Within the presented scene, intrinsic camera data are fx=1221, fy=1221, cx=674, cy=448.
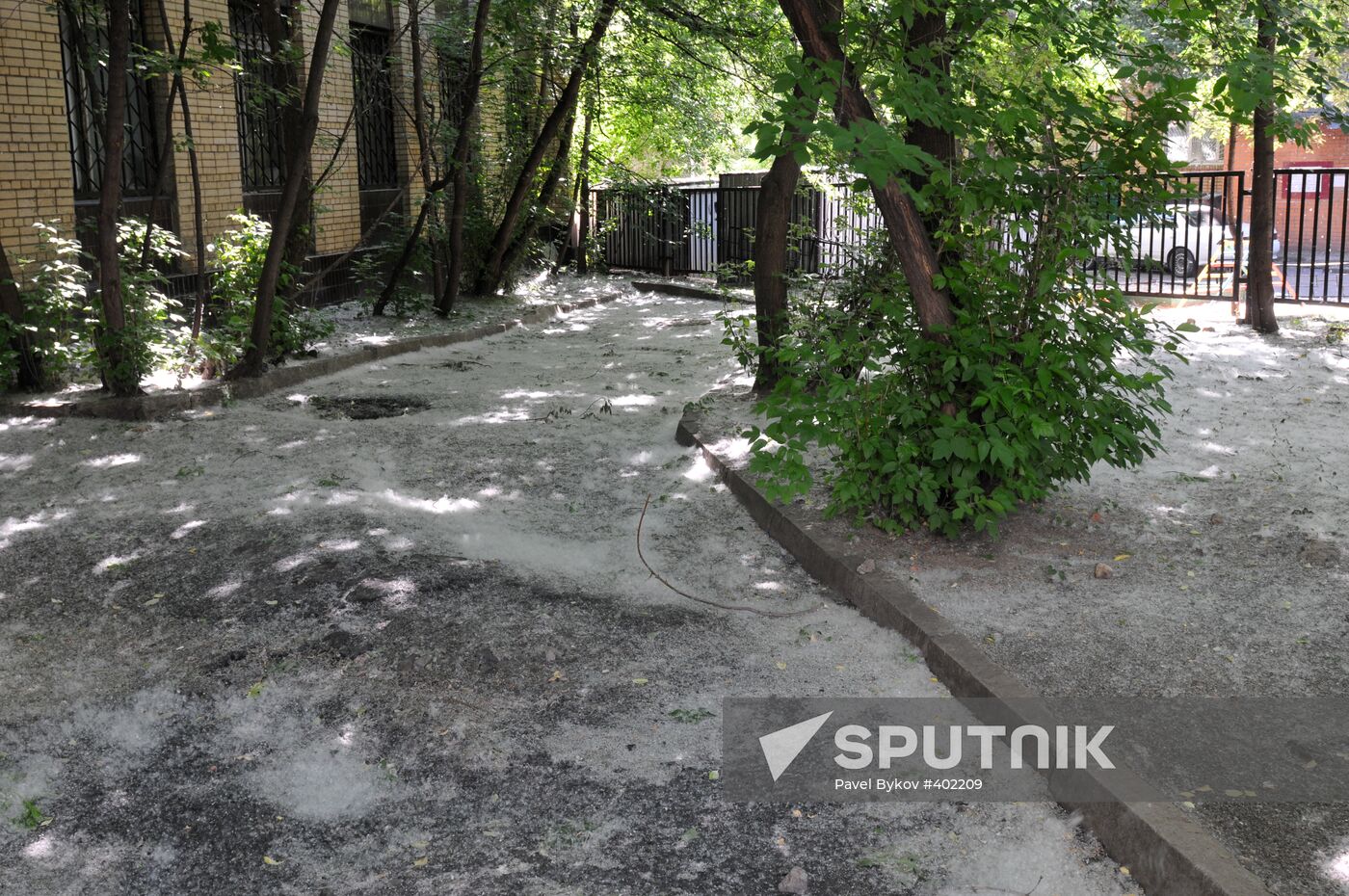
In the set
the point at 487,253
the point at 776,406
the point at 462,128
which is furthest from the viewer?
the point at 487,253

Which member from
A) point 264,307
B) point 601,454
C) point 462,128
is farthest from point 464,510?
point 462,128

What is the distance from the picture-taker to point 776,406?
17.5 feet

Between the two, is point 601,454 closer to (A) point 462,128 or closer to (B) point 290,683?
(B) point 290,683

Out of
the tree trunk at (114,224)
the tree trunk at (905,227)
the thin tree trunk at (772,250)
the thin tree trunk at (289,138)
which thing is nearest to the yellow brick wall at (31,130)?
the thin tree trunk at (289,138)

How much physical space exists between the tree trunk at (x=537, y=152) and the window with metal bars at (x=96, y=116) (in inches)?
166

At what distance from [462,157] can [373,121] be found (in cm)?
371

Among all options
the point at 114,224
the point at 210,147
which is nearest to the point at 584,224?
the point at 210,147

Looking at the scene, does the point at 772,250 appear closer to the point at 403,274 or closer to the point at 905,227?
the point at 905,227

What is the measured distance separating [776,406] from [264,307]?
18.3 ft

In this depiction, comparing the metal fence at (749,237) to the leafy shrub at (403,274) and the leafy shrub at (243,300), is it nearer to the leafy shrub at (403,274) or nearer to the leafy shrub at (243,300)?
the leafy shrub at (403,274)

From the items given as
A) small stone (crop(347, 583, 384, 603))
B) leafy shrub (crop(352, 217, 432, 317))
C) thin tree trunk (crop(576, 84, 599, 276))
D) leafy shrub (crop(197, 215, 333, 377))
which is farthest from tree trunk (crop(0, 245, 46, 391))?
thin tree trunk (crop(576, 84, 599, 276))

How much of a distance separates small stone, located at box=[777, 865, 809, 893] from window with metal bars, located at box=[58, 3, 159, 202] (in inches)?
356

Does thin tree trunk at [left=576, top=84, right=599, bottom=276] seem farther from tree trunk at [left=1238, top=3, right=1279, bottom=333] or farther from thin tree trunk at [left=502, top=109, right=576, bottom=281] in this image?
tree trunk at [left=1238, top=3, right=1279, bottom=333]

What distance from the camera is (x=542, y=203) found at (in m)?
15.8
